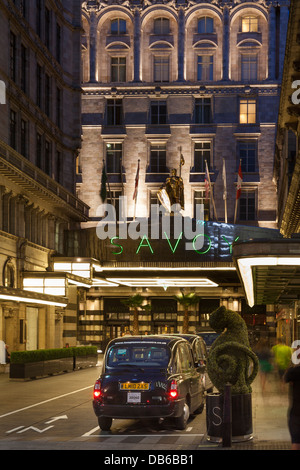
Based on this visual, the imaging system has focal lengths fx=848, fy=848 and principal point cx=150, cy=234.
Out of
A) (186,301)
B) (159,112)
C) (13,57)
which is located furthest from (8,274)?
(159,112)

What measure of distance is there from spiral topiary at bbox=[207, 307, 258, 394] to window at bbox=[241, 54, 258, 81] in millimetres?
69167

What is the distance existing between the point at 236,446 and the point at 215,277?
52.7 meters

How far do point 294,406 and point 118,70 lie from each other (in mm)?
75703

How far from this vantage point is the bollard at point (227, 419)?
1505cm

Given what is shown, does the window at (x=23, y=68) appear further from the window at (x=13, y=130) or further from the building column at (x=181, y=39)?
the building column at (x=181, y=39)

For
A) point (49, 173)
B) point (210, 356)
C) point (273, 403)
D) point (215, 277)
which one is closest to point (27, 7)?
point (49, 173)

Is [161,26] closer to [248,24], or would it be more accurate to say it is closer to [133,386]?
[248,24]

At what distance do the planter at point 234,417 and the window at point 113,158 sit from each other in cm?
6756

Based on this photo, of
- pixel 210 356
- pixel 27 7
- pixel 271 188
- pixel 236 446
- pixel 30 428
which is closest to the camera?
pixel 236 446

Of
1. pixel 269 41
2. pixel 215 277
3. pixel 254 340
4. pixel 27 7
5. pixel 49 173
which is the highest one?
pixel 269 41

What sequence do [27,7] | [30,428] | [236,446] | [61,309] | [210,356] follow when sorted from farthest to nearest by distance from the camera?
[61,309] → [27,7] → [30,428] → [210,356] → [236,446]

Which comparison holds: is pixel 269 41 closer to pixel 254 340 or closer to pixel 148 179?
pixel 148 179

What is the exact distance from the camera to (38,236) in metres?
53.2
